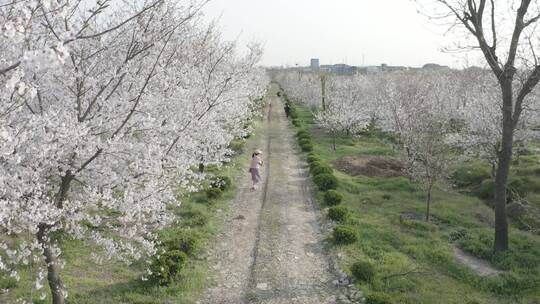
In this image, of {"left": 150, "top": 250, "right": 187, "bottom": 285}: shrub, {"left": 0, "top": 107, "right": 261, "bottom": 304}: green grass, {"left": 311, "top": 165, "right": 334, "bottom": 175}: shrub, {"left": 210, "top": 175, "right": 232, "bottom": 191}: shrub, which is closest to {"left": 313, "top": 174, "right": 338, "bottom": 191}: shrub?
{"left": 311, "top": 165, "right": 334, "bottom": 175}: shrub

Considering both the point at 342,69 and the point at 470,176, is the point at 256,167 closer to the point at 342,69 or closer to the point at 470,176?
the point at 470,176

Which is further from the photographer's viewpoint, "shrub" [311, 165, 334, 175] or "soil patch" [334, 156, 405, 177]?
"soil patch" [334, 156, 405, 177]

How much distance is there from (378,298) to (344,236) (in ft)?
11.9

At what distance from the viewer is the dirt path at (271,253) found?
401 inches

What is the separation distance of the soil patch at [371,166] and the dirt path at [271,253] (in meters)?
5.47

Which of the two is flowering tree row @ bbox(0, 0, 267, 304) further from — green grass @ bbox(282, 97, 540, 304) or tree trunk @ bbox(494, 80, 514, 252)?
tree trunk @ bbox(494, 80, 514, 252)

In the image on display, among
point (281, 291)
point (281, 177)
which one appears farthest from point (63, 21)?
point (281, 177)

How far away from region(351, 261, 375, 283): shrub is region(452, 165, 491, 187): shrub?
1331 centimetres

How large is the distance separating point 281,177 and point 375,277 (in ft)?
37.7

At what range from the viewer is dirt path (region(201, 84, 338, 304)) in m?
10.2

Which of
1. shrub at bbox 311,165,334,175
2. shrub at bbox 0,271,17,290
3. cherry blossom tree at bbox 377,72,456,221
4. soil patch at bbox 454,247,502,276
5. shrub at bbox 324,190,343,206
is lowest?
soil patch at bbox 454,247,502,276

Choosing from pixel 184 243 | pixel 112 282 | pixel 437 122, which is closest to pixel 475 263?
pixel 184 243

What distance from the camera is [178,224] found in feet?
47.5

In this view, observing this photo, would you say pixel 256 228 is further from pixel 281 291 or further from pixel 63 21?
pixel 63 21
